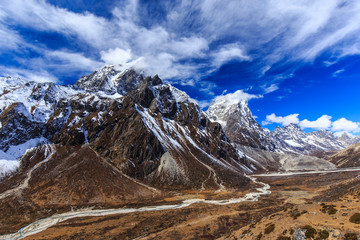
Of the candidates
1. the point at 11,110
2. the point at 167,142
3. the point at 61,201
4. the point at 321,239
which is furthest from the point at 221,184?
the point at 11,110

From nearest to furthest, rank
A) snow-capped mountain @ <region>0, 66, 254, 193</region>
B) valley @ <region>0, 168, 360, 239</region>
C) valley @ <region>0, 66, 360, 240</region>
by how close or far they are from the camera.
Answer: valley @ <region>0, 168, 360, 239</region> → valley @ <region>0, 66, 360, 240</region> → snow-capped mountain @ <region>0, 66, 254, 193</region>

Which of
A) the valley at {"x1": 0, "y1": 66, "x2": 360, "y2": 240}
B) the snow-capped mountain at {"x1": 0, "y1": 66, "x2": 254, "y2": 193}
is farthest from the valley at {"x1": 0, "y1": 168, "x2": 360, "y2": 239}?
the snow-capped mountain at {"x1": 0, "y1": 66, "x2": 254, "y2": 193}

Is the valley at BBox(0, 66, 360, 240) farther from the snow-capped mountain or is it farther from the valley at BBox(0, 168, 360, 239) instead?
Answer: the snow-capped mountain

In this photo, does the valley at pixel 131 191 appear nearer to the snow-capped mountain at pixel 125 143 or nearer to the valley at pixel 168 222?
the valley at pixel 168 222

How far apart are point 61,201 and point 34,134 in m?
109

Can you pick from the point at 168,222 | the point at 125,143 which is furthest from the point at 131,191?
the point at 168,222

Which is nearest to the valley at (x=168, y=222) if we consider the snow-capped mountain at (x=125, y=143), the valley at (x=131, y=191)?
the valley at (x=131, y=191)

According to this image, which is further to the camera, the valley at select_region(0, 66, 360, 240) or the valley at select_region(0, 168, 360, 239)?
the valley at select_region(0, 66, 360, 240)

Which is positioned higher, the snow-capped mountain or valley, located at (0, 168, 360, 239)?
the snow-capped mountain

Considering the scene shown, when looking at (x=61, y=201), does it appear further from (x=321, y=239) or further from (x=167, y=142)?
(x=321, y=239)

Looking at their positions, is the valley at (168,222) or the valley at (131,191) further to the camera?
the valley at (131,191)

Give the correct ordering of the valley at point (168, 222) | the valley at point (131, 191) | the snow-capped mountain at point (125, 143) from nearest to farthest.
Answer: the valley at point (168, 222) → the valley at point (131, 191) → the snow-capped mountain at point (125, 143)

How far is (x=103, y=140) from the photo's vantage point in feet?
563

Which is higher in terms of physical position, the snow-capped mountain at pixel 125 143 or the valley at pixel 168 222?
the snow-capped mountain at pixel 125 143
